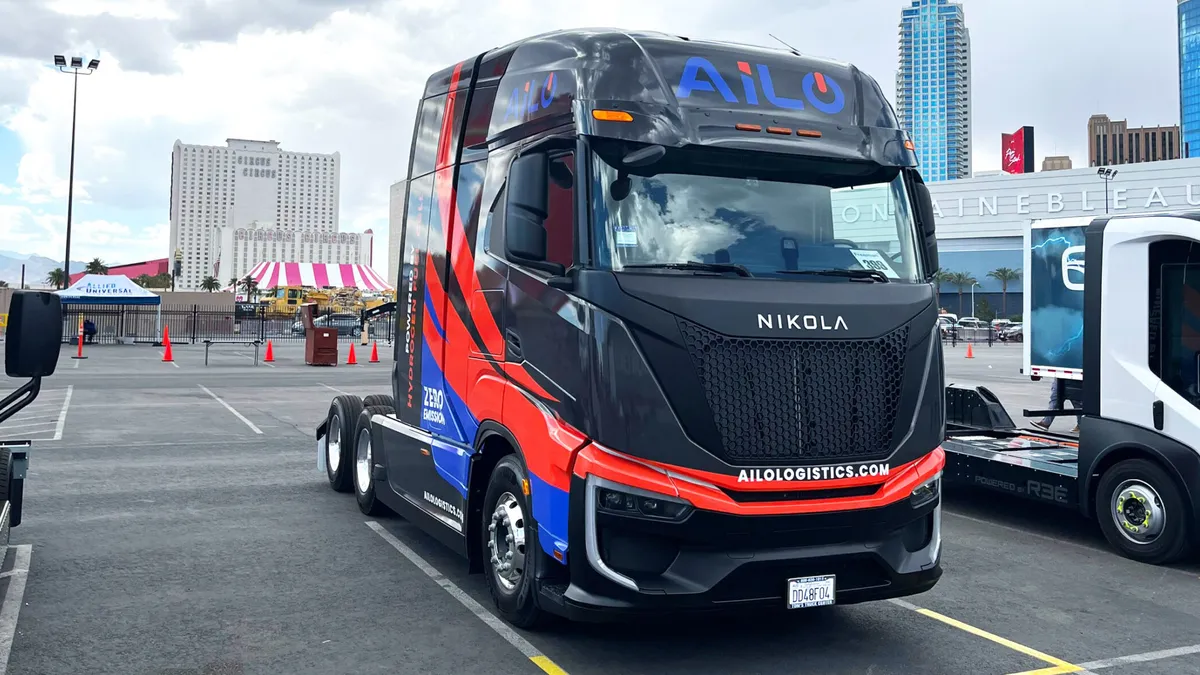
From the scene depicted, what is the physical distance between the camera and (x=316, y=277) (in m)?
46.8

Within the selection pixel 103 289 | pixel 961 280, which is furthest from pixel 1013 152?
pixel 103 289

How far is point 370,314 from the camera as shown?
31.3ft

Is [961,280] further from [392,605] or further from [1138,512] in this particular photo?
[392,605]

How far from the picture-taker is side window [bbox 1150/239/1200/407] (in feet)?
24.2

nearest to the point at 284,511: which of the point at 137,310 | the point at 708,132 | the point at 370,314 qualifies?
the point at 370,314

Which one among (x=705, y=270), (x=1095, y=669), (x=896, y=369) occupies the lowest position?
(x=1095, y=669)

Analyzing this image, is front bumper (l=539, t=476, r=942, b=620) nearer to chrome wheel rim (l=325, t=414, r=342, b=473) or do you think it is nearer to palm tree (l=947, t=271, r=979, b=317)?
chrome wheel rim (l=325, t=414, r=342, b=473)

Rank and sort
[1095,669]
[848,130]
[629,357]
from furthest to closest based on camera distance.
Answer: [848,130] < [1095,669] < [629,357]

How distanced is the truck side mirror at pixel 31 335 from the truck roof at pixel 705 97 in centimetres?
270

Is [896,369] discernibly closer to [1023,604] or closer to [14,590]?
[1023,604]

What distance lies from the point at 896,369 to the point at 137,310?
4510 cm

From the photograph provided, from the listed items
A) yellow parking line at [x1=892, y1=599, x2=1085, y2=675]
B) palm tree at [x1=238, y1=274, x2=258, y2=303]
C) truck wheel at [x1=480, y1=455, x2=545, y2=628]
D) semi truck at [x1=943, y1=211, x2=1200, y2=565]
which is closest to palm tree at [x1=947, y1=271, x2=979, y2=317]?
palm tree at [x1=238, y1=274, x2=258, y2=303]

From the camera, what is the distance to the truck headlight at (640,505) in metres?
4.74

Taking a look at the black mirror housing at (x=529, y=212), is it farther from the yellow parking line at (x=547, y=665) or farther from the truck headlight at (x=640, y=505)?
the yellow parking line at (x=547, y=665)
